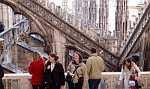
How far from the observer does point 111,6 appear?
87.7 ft

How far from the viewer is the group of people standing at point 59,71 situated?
267 inches

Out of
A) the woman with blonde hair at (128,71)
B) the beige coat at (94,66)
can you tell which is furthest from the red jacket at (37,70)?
the woman with blonde hair at (128,71)

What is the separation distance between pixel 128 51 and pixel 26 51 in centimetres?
506

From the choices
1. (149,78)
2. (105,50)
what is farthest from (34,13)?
(149,78)

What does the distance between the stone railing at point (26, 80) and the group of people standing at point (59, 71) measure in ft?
3.02

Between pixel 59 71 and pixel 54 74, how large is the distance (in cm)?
10

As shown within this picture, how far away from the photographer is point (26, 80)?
816cm

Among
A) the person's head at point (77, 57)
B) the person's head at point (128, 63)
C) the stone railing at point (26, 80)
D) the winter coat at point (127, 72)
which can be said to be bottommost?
the stone railing at point (26, 80)

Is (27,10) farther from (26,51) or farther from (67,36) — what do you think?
(26,51)

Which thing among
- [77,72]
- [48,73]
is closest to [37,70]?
[48,73]

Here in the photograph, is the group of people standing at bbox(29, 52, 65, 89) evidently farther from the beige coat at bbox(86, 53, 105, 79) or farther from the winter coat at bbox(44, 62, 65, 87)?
the beige coat at bbox(86, 53, 105, 79)

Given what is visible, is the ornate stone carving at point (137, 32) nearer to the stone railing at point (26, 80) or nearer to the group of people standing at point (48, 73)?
the stone railing at point (26, 80)

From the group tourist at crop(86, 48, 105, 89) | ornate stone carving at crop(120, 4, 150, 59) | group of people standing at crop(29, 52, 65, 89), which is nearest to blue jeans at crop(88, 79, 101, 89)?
tourist at crop(86, 48, 105, 89)

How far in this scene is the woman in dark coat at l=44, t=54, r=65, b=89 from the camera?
676cm
